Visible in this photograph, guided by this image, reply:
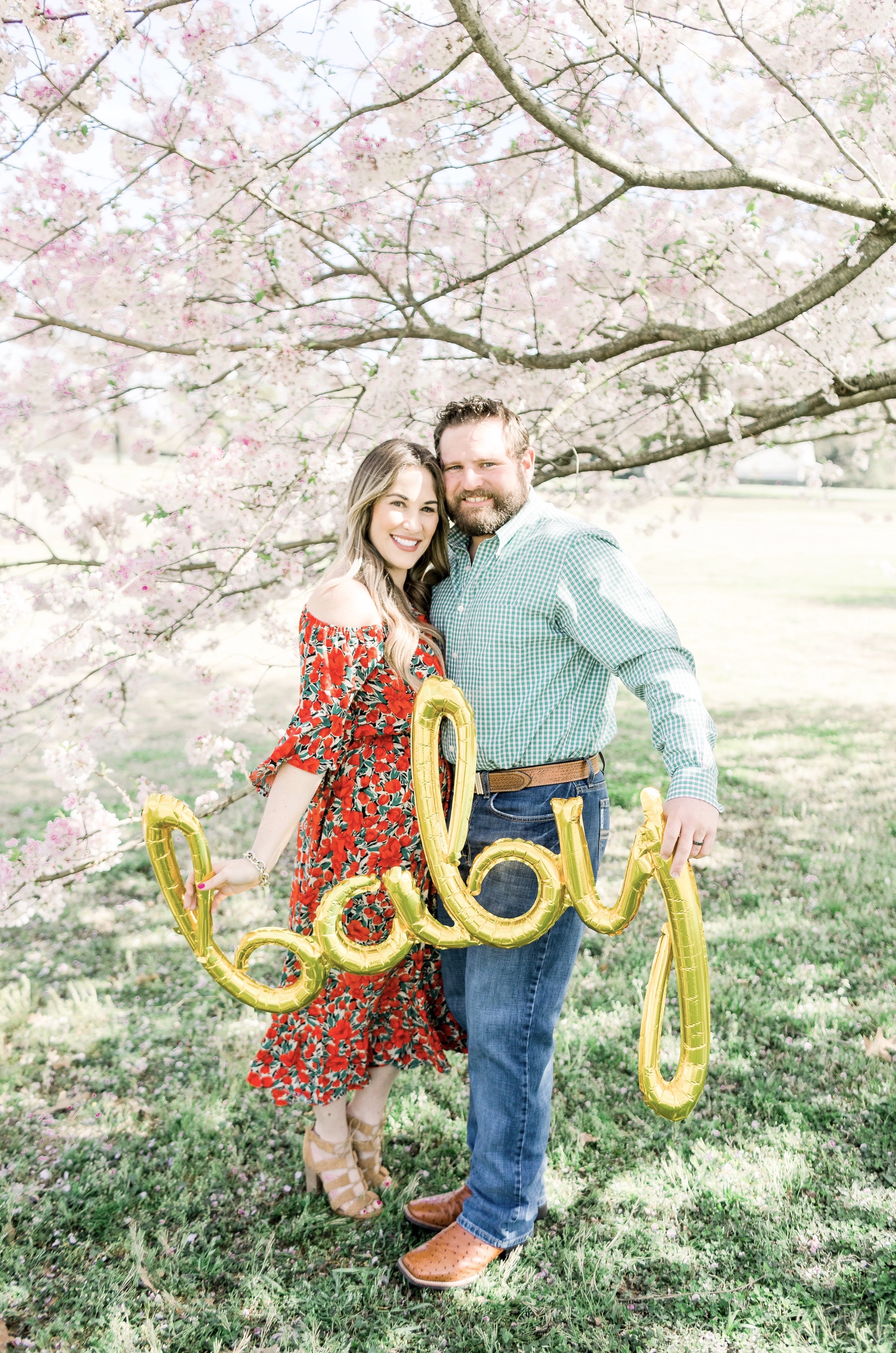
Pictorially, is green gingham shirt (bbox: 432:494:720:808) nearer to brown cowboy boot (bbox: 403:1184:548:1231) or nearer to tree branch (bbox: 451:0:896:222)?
tree branch (bbox: 451:0:896:222)

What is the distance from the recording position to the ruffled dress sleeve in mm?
2221

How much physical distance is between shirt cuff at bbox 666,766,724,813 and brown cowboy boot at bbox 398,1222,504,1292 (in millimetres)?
1332

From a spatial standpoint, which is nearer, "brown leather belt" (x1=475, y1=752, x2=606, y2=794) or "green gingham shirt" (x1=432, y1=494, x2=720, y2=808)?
"green gingham shirt" (x1=432, y1=494, x2=720, y2=808)

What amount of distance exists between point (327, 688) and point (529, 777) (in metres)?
0.51

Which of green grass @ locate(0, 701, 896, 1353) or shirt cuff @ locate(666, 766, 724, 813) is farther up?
shirt cuff @ locate(666, 766, 724, 813)

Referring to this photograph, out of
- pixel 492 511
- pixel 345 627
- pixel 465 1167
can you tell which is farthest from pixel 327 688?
pixel 465 1167

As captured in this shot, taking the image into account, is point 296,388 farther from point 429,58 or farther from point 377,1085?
point 377,1085

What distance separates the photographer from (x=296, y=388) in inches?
142

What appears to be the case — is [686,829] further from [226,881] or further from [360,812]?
[226,881]

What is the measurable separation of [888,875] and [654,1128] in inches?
93.0

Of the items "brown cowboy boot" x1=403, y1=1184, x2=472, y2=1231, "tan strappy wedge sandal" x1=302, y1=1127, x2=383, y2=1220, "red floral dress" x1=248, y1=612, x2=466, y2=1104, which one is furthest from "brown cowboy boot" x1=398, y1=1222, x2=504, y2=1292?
"red floral dress" x1=248, y1=612, x2=466, y2=1104

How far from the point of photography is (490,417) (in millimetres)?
2357

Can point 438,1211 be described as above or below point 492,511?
below

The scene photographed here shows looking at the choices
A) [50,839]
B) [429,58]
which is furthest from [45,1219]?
[429,58]
